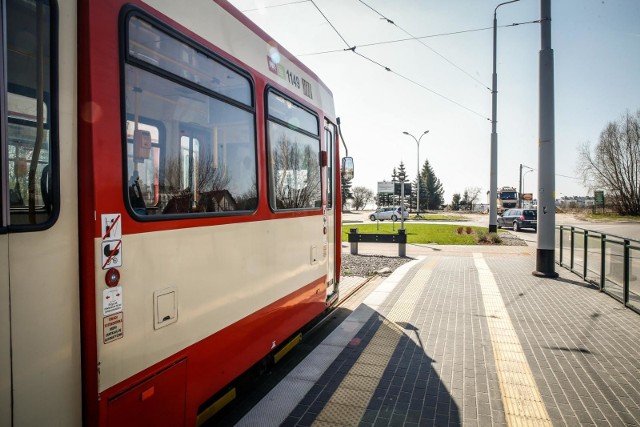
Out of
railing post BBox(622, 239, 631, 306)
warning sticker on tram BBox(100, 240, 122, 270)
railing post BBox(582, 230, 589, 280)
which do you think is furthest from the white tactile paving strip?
railing post BBox(582, 230, 589, 280)

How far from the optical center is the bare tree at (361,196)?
82.1 metres

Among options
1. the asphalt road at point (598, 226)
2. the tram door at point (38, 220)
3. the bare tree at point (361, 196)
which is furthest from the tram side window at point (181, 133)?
the bare tree at point (361, 196)

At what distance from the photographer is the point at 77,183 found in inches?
85.0

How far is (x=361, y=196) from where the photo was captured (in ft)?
271

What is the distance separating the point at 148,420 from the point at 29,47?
2041mm

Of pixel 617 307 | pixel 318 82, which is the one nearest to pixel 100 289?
pixel 318 82

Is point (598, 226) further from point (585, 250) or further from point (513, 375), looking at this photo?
point (513, 375)

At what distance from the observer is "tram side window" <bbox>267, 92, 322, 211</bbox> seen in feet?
14.0

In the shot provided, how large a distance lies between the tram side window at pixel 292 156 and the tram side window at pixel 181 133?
503 millimetres

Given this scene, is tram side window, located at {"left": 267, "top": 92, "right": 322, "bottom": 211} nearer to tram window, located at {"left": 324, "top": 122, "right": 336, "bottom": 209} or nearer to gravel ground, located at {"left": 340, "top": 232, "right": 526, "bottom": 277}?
tram window, located at {"left": 324, "top": 122, "right": 336, "bottom": 209}

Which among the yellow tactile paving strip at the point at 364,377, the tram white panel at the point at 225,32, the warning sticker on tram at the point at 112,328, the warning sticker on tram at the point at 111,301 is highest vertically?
the tram white panel at the point at 225,32

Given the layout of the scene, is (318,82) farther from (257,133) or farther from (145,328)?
(145,328)

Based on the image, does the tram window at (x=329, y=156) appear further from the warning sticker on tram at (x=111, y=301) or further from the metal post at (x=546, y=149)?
the metal post at (x=546, y=149)

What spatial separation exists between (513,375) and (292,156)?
330cm
